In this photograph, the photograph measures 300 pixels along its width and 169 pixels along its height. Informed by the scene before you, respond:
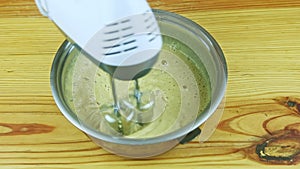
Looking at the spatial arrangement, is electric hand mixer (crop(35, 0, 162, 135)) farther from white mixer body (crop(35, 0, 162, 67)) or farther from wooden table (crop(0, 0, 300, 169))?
wooden table (crop(0, 0, 300, 169))

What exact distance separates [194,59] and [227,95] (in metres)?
0.06

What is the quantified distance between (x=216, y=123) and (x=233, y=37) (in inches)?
5.3

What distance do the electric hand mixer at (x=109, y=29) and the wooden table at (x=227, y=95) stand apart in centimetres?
13

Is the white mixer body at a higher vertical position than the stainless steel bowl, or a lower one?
higher

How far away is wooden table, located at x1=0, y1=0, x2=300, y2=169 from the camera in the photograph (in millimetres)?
604

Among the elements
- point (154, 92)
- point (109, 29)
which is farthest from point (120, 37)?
point (154, 92)

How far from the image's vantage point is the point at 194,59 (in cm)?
64

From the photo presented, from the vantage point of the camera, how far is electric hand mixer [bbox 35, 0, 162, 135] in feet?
1.73

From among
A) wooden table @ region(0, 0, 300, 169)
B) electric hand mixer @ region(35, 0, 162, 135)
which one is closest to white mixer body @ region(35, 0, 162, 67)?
electric hand mixer @ region(35, 0, 162, 135)

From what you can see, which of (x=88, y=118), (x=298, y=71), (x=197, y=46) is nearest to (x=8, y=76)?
(x=88, y=118)

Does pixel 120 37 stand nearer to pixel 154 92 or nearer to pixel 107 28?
pixel 107 28

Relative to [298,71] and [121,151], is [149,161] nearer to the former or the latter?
[121,151]

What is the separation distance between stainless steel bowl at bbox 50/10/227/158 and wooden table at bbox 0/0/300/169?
4 cm

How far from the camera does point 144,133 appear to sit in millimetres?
613
